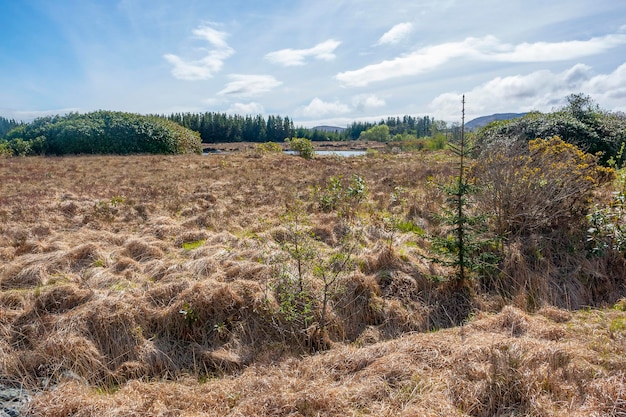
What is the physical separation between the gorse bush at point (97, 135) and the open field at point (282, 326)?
22197mm

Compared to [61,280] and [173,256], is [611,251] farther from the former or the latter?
[61,280]

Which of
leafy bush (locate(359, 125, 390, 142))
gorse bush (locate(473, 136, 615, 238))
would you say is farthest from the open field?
leafy bush (locate(359, 125, 390, 142))

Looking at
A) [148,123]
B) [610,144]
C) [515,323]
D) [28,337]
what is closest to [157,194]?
[28,337]

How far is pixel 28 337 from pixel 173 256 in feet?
6.79

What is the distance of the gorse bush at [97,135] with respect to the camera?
25.6m

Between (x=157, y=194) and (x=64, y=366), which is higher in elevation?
(x=157, y=194)

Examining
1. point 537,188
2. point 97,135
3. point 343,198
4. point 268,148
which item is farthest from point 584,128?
point 97,135

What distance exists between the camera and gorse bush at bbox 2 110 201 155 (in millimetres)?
25641

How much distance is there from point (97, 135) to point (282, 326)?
2788 cm

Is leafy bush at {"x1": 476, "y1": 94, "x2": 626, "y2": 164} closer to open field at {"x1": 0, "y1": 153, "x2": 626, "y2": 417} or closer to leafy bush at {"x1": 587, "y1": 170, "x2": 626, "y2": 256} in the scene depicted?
leafy bush at {"x1": 587, "y1": 170, "x2": 626, "y2": 256}

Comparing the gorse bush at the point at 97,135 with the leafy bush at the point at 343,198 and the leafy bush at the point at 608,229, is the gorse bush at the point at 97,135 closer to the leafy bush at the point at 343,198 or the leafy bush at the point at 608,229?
the leafy bush at the point at 343,198

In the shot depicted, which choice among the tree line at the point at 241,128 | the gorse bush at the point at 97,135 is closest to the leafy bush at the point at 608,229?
the gorse bush at the point at 97,135

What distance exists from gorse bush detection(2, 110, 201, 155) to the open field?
72.8 feet

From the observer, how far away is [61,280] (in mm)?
4852
